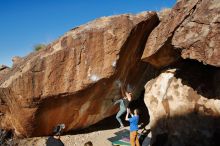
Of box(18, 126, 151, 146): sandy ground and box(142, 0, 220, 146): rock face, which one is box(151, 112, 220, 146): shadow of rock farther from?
box(18, 126, 151, 146): sandy ground

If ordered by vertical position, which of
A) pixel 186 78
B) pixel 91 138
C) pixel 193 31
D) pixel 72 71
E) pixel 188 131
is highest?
pixel 193 31

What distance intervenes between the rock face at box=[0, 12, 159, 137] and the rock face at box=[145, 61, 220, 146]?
1367 millimetres

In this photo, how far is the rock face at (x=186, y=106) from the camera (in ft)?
23.8

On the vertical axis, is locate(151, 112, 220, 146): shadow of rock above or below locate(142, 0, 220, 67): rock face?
below

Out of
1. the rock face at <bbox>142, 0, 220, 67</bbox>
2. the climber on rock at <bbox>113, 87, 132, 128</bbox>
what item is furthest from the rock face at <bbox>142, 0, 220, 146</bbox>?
the climber on rock at <bbox>113, 87, 132, 128</bbox>

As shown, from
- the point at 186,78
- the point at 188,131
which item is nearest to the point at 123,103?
the point at 186,78

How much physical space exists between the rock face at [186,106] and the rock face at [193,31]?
0.70 metres

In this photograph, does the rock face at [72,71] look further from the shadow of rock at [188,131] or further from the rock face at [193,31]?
the shadow of rock at [188,131]

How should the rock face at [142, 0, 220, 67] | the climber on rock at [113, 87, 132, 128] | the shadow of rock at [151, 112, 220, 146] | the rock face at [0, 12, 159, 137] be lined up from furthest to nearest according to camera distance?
→ the climber on rock at [113, 87, 132, 128]
the rock face at [0, 12, 159, 137]
the shadow of rock at [151, 112, 220, 146]
the rock face at [142, 0, 220, 67]

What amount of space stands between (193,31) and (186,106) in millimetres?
1917

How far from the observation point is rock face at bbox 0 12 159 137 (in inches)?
345

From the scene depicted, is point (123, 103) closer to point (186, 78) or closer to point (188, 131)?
point (186, 78)

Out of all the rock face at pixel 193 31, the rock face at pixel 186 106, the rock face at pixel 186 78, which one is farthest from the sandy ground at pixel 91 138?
the rock face at pixel 193 31

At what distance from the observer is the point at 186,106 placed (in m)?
7.73
